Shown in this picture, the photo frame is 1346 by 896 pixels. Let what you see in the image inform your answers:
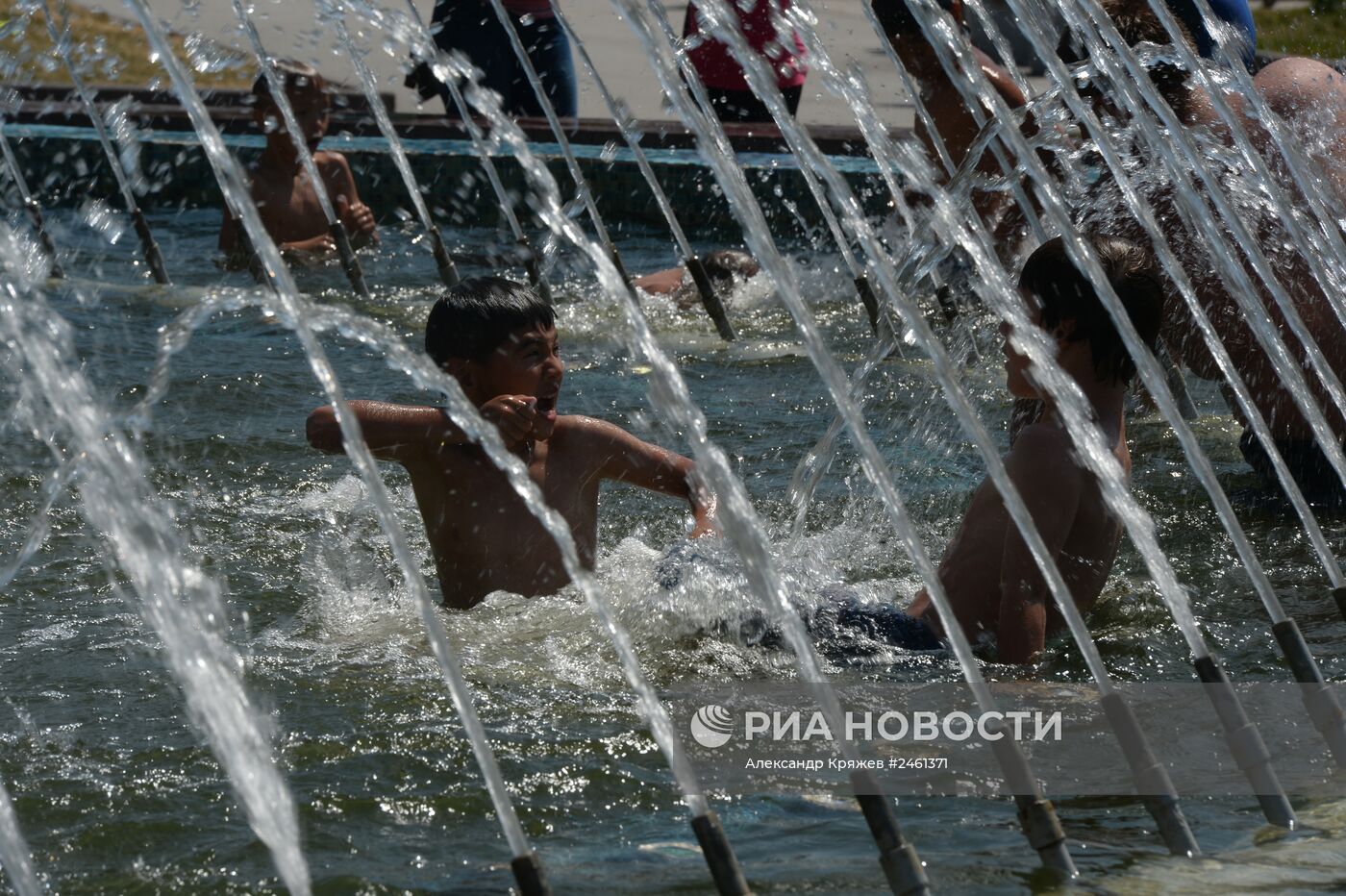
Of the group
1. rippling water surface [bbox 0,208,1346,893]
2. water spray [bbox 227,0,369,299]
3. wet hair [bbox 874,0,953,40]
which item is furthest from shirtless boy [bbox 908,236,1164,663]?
water spray [bbox 227,0,369,299]

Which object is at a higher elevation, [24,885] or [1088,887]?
Answer: [24,885]

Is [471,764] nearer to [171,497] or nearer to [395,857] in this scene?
[395,857]

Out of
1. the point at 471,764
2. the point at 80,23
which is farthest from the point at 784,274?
the point at 80,23

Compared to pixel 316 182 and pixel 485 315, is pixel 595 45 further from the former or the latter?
pixel 485 315

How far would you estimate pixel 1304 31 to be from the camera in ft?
52.1

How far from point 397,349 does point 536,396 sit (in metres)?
0.79

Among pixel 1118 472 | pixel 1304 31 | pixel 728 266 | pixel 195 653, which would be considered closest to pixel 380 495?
pixel 195 653

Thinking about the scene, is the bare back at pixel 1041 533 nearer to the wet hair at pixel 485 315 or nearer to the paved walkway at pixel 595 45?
the wet hair at pixel 485 315

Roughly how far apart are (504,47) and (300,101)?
5.31 feet

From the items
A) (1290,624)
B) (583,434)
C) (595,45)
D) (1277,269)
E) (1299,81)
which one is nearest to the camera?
(1290,624)

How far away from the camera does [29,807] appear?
9.98 ft

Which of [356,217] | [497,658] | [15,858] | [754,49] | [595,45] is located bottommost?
[595,45]

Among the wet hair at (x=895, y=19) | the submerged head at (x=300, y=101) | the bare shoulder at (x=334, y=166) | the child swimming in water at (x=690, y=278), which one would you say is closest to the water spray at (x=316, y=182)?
the submerged head at (x=300, y=101)

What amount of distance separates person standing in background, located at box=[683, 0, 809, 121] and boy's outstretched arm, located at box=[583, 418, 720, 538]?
502cm
